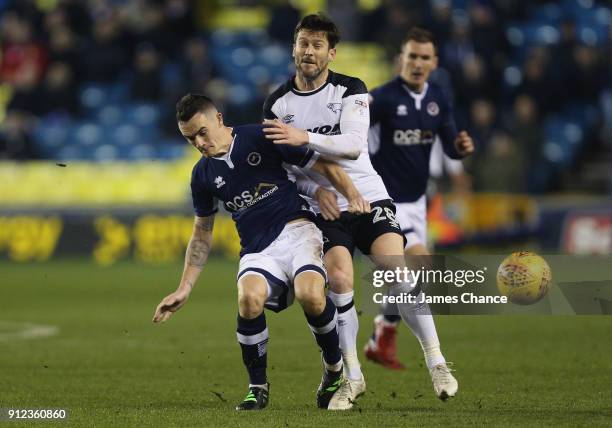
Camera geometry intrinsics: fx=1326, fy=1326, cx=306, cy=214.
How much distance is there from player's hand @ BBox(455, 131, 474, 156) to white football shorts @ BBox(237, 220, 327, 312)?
2.27 metres

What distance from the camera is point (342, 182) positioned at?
7.62m

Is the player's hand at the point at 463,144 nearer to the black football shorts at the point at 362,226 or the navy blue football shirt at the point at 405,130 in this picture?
the navy blue football shirt at the point at 405,130

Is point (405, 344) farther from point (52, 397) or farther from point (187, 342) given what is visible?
point (52, 397)

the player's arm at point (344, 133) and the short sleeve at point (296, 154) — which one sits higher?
the player's arm at point (344, 133)

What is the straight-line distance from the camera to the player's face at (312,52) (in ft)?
24.7

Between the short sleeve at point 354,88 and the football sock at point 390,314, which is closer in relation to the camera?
the short sleeve at point 354,88

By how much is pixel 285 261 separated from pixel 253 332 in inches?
17.0

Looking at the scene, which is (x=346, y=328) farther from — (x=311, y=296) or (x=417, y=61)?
(x=417, y=61)

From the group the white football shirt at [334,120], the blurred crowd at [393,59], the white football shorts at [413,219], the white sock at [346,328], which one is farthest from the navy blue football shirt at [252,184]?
the blurred crowd at [393,59]

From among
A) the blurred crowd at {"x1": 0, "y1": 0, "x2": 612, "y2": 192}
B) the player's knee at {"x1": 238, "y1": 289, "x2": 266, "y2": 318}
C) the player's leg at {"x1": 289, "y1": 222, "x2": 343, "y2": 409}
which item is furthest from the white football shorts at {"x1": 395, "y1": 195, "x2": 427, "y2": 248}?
the blurred crowd at {"x1": 0, "y1": 0, "x2": 612, "y2": 192}

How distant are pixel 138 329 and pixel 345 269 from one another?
4958 mm

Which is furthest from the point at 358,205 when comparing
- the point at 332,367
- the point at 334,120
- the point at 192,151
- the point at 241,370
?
the point at 192,151

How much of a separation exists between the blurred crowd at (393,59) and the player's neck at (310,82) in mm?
11562

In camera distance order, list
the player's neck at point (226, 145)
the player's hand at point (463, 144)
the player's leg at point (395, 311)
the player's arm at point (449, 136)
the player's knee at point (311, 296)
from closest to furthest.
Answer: the player's knee at point (311, 296), the player's neck at point (226, 145), the player's hand at point (463, 144), the player's arm at point (449, 136), the player's leg at point (395, 311)
